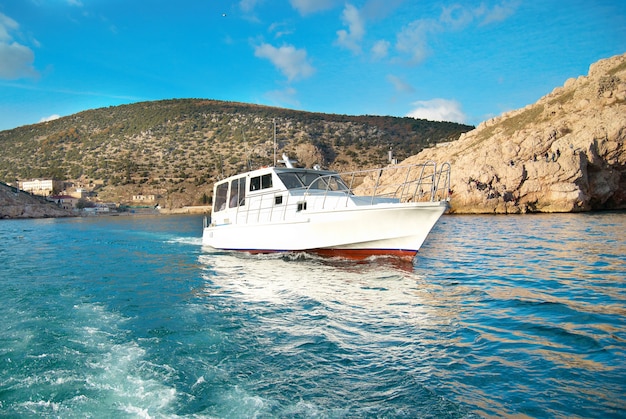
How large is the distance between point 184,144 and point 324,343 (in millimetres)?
104502

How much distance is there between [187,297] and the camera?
893 centimetres

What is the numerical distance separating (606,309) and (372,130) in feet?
339

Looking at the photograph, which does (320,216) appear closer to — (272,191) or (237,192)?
(272,191)

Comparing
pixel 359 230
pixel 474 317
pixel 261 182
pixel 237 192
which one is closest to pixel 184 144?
pixel 237 192

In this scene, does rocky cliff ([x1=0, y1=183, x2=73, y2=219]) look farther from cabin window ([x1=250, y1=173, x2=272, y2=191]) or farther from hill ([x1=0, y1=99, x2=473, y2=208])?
cabin window ([x1=250, y1=173, x2=272, y2=191])

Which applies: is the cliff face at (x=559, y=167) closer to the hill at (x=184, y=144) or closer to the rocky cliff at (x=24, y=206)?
the hill at (x=184, y=144)

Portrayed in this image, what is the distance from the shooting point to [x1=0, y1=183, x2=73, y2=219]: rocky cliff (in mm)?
61291

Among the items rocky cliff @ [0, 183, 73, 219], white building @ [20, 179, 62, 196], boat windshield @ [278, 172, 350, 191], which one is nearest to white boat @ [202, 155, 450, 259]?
boat windshield @ [278, 172, 350, 191]

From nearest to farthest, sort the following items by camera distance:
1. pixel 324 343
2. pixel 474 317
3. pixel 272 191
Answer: pixel 324 343 → pixel 474 317 → pixel 272 191

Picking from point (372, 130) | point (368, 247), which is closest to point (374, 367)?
point (368, 247)

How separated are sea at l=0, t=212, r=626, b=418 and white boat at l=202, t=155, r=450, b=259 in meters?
1.20

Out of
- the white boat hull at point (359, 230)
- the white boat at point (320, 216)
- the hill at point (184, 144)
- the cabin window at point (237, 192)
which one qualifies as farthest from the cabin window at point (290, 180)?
the hill at point (184, 144)

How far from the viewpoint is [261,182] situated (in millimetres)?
15578

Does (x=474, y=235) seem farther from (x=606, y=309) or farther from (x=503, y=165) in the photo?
(x=503, y=165)
